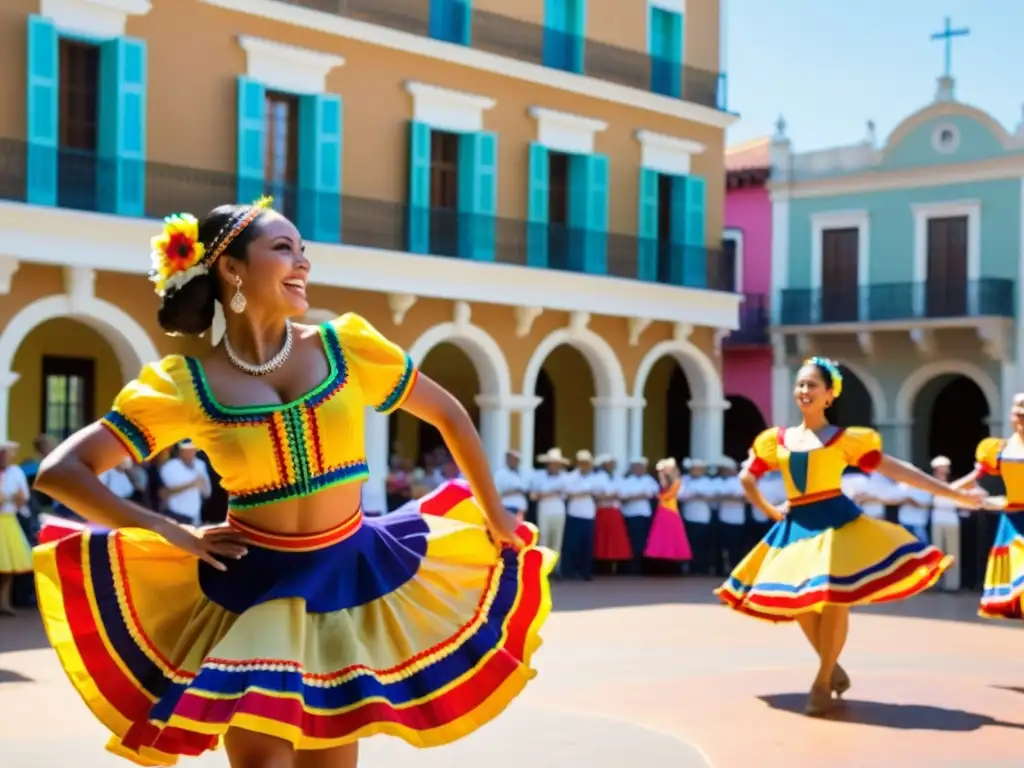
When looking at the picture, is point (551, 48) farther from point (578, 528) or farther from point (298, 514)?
point (298, 514)

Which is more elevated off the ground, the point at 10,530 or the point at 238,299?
the point at 238,299

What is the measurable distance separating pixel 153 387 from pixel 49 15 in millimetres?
16047

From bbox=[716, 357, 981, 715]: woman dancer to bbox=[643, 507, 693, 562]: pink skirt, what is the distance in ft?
40.3

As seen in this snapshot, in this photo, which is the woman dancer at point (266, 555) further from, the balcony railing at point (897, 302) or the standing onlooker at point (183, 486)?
the balcony railing at point (897, 302)

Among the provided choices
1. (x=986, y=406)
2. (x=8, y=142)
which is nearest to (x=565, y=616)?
(x=8, y=142)

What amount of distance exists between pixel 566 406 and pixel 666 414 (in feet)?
10.7

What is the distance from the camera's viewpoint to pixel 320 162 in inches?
883

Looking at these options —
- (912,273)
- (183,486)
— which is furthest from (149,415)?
(912,273)

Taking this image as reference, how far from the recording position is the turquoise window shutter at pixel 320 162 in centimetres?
2222

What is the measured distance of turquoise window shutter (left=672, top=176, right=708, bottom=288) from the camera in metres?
27.6

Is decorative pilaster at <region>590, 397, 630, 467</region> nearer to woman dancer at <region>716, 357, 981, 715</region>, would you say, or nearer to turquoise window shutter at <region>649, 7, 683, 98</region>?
turquoise window shutter at <region>649, 7, 683, 98</region>

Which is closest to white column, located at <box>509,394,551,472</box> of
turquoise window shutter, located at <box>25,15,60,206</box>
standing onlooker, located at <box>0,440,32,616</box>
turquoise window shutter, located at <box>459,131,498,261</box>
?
turquoise window shutter, located at <box>459,131,498,261</box>

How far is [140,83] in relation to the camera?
66.0ft

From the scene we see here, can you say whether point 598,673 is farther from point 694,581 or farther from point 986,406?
point 986,406
